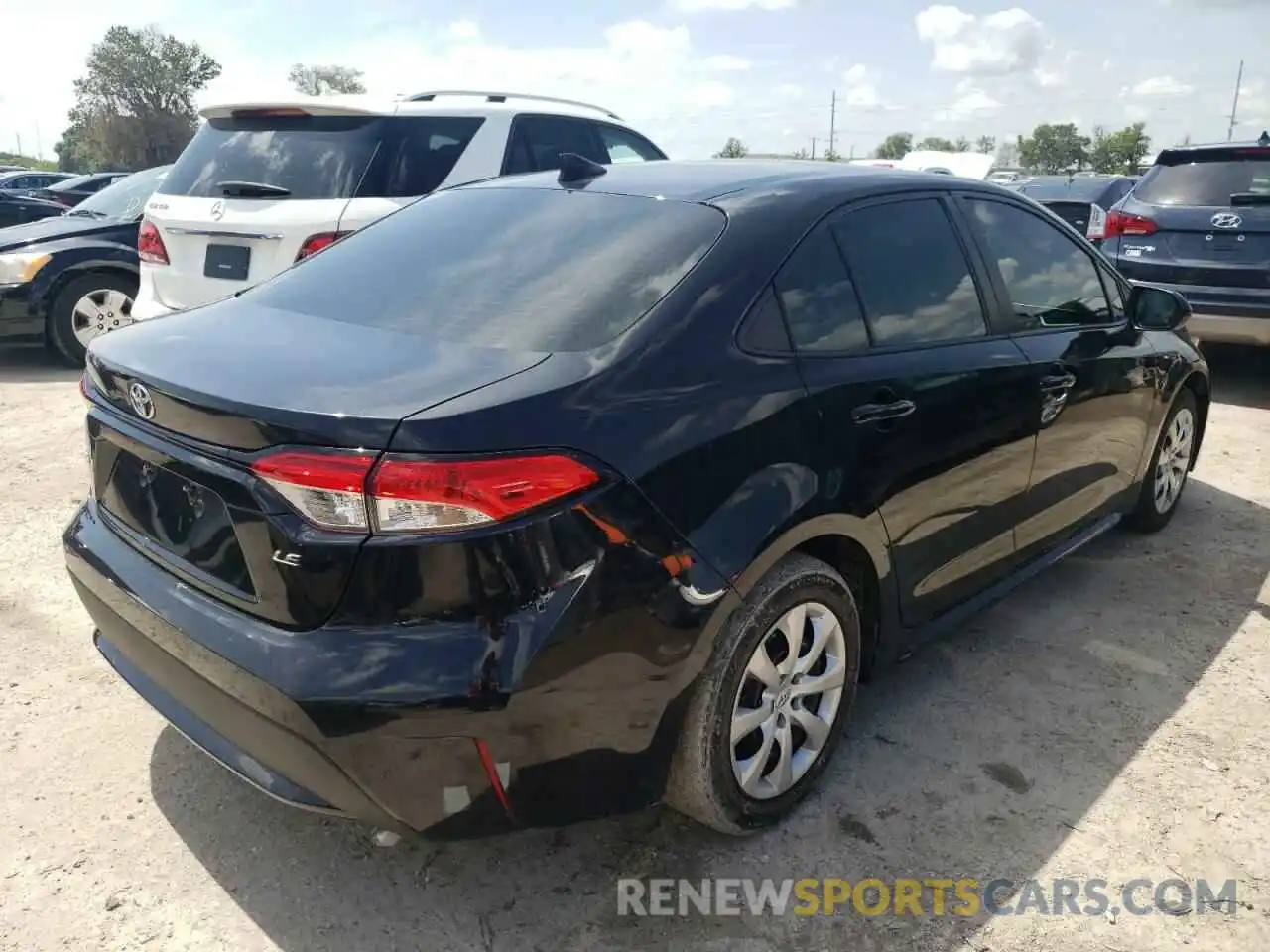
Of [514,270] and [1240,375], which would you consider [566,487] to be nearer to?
[514,270]

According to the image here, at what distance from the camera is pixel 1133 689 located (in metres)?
3.32

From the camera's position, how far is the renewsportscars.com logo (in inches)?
91.9

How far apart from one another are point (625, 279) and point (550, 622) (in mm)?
889

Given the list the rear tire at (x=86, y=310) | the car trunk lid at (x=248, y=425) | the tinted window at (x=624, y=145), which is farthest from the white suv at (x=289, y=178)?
the car trunk lid at (x=248, y=425)

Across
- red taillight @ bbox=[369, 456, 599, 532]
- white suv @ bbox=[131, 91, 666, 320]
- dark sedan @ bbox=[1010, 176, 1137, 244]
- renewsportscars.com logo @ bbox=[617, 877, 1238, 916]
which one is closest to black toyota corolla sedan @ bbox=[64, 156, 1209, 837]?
red taillight @ bbox=[369, 456, 599, 532]

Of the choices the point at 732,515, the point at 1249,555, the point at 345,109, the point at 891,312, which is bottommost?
the point at 1249,555

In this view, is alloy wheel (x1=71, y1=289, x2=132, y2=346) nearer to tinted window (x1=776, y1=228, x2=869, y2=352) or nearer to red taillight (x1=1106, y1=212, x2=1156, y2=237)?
tinted window (x1=776, y1=228, x2=869, y2=352)

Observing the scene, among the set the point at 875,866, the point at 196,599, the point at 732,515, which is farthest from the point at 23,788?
the point at 875,866

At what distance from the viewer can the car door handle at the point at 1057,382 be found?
3297 mm

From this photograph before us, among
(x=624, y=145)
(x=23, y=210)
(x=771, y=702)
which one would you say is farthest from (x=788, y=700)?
(x=23, y=210)

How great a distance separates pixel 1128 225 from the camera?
7.31 metres

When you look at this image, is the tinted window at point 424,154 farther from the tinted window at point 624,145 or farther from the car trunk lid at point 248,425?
the car trunk lid at point 248,425

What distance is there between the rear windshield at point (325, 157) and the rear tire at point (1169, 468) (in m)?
3.96

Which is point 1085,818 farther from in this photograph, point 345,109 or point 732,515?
point 345,109
